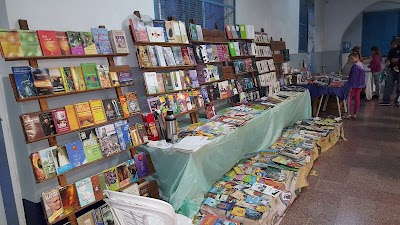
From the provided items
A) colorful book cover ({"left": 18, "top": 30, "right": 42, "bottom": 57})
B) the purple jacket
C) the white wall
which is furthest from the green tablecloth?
the purple jacket

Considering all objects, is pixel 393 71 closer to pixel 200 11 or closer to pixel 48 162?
pixel 200 11

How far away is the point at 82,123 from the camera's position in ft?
7.25

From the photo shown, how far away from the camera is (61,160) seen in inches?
81.1

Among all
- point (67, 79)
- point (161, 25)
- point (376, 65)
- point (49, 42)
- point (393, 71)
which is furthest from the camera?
point (376, 65)

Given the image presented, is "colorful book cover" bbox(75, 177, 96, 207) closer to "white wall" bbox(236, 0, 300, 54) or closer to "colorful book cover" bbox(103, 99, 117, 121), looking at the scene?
"colorful book cover" bbox(103, 99, 117, 121)

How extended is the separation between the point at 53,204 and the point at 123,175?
0.61m

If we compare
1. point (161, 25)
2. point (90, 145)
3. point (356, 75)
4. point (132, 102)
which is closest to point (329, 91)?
point (356, 75)

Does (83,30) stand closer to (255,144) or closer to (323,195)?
(255,144)

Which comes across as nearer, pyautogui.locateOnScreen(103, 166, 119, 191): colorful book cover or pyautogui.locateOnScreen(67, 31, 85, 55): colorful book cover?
pyautogui.locateOnScreen(67, 31, 85, 55): colorful book cover

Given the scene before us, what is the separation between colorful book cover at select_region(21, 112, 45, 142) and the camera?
6.13 ft

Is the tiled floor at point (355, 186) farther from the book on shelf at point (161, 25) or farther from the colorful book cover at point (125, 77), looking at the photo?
the book on shelf at point (161, 25)

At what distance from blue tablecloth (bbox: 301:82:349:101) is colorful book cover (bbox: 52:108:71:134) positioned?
17.6 ft

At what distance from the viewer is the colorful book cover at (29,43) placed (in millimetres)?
1868

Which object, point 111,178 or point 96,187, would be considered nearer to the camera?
point 96,187
